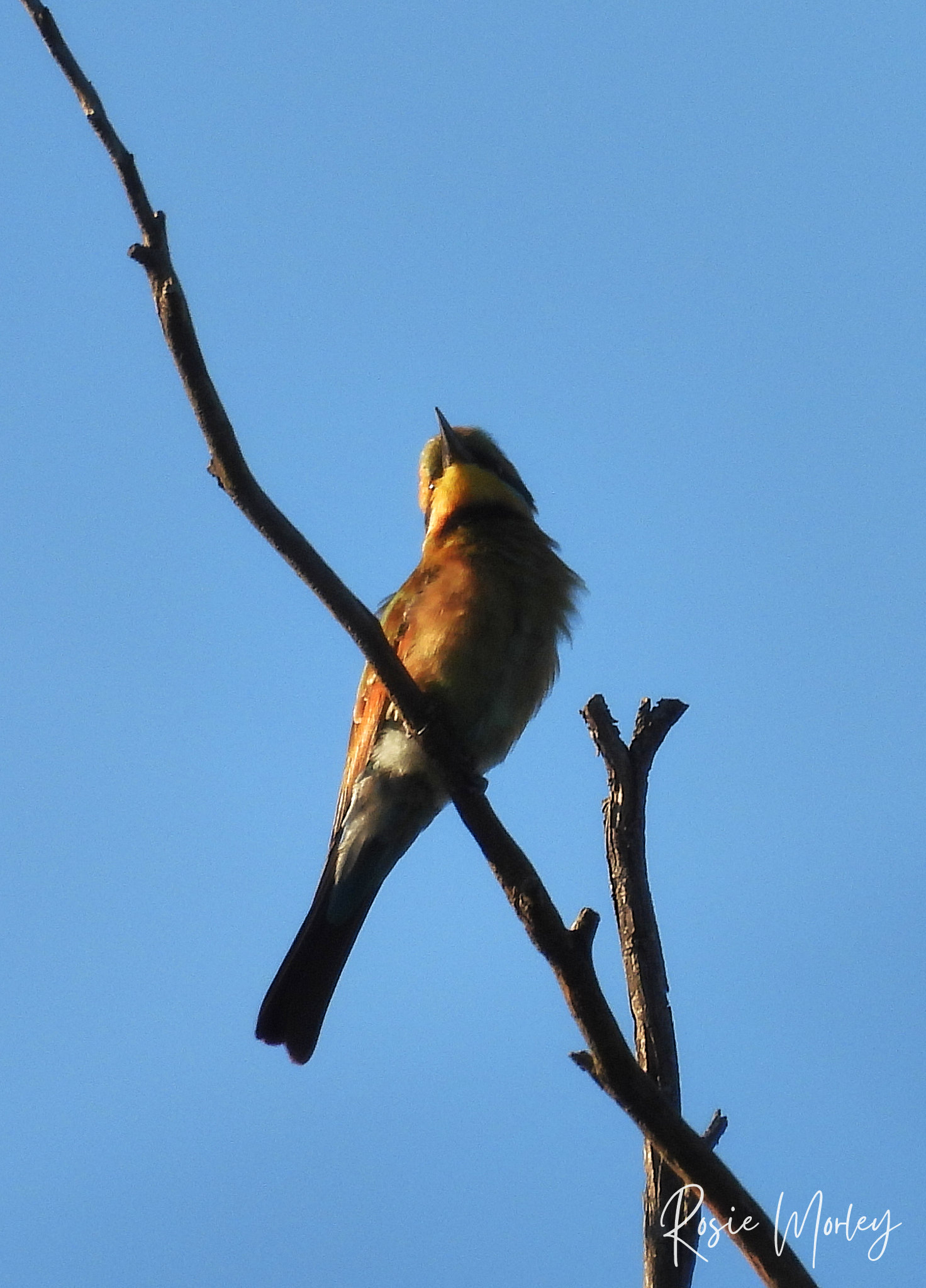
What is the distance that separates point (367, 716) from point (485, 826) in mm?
1236

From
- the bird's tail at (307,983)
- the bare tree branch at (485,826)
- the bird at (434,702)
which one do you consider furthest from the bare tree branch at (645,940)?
the bird's tail at (307,983)

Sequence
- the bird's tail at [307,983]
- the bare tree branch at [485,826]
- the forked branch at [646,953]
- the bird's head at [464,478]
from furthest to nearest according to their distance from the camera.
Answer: the bird's head at [464,478] < the bird's tail at [307,983] < the forked branch at [646,953] < the bare tree branch at [485,826]

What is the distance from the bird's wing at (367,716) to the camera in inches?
145

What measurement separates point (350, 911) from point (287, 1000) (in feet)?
1.00

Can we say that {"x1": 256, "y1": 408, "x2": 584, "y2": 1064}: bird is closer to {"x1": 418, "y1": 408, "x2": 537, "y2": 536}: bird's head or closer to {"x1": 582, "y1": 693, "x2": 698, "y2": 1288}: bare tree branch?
{"x1": 418, "y1": 408, "x2": 537, "y2": 536}: bird's head

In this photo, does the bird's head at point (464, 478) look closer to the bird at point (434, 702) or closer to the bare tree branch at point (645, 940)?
the bird at point (434, 702)

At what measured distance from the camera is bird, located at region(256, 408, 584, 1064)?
3.56 m

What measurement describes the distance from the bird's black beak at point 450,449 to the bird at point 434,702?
2.22 ft

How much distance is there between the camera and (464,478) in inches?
175

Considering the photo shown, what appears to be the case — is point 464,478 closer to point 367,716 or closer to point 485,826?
point 367,716

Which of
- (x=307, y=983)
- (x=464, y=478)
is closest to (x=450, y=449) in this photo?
(x=464, y=478)

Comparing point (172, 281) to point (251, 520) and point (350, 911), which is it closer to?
point (251, 520)

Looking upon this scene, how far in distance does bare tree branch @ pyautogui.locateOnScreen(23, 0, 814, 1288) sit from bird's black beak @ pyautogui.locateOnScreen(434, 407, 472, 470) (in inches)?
80.3

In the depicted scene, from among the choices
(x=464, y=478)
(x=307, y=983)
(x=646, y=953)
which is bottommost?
(x=646, y=953)
